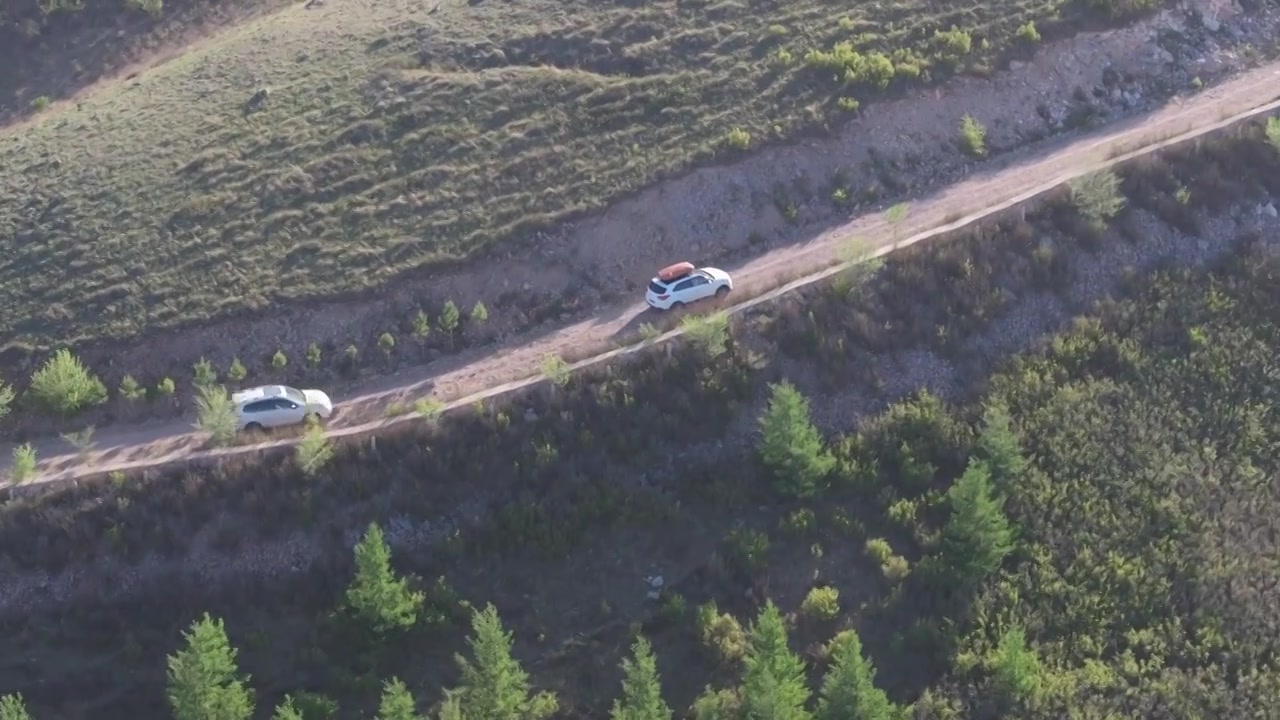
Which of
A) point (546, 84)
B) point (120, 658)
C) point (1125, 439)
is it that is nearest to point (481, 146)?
point (546, 84)

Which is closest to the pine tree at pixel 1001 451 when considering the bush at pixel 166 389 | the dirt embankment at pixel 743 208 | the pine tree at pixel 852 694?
the pine tree at pixel 852 694

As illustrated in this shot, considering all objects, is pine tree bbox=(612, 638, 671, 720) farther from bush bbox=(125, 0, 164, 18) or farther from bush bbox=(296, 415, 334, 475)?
bush bbox=(125, 0, 164, 18)

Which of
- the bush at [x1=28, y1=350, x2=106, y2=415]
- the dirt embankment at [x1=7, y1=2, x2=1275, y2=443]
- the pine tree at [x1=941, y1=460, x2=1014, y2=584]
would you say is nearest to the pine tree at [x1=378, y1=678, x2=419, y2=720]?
the dirt embankment at [x1=7, y1=2, x2=1275, y2=443]

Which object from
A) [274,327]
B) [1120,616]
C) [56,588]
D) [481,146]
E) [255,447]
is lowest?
[1120,616]

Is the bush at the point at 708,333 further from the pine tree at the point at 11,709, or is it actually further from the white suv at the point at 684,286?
the pine tree at the point at 11,709

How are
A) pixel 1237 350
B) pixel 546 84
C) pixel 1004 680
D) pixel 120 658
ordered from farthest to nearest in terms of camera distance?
pixel 546 84 → pixel 1237 350 → pixel 120 658 → pixel 1004 680

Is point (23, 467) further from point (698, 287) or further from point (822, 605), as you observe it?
point (822, 605)

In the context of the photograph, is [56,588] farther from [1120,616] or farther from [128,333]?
[1120,616]
